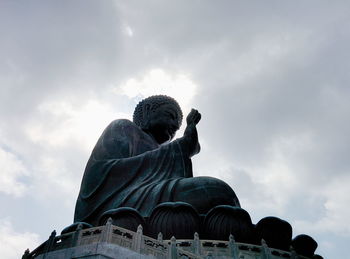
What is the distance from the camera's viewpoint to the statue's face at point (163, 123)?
1344cm

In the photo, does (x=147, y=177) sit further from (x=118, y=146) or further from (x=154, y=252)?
(x=154, y=252)

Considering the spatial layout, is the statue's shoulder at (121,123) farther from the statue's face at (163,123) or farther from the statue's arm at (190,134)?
the statue's arm at (190,134)

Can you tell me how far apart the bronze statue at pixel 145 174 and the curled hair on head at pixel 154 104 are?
1.36ft

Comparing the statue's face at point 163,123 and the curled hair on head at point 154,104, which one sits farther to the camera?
the curled hair on head at point 154,104

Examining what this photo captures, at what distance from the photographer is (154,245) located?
6121mm

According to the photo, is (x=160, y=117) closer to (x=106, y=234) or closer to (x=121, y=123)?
(x=121, y=123)

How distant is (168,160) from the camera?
36.0 feet

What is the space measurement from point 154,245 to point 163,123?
7475mm

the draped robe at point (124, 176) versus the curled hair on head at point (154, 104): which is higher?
the curled hair on head at point (154, 104)

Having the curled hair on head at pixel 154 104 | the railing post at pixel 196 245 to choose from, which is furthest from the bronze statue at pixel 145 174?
the railing post at pixel 196 245

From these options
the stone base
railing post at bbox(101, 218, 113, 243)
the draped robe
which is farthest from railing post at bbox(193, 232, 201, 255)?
the draped robe

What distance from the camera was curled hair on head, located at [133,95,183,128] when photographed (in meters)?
13.9

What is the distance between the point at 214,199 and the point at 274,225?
134cm

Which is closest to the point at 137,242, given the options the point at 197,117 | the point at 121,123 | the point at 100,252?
the point at 100,252
